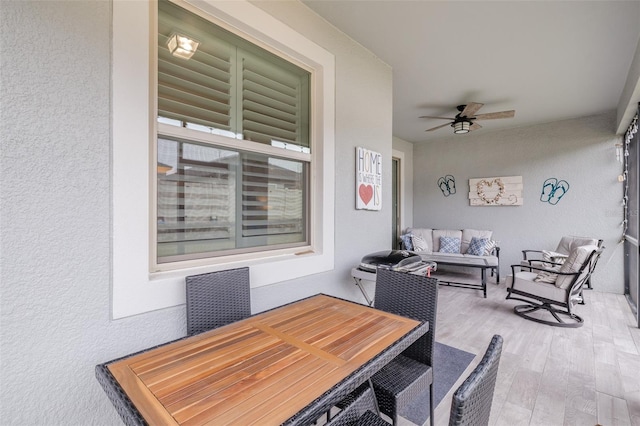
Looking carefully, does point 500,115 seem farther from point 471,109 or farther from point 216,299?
point 216,299

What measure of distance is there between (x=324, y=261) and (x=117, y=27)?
1.91 m

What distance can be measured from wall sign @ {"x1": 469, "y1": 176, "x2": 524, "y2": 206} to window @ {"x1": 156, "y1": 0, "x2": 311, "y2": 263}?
4814 millimetres

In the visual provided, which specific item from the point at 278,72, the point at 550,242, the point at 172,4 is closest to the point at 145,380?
the point at 172,4

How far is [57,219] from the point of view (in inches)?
47.1

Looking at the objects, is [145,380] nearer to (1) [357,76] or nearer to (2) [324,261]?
(2) [324,261]

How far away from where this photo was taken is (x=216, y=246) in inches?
A: 73.4

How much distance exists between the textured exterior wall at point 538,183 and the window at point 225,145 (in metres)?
4.84

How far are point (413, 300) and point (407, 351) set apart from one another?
0.30m

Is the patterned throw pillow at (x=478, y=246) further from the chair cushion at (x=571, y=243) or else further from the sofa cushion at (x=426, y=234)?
the chair cushion at (x=571, y=243)

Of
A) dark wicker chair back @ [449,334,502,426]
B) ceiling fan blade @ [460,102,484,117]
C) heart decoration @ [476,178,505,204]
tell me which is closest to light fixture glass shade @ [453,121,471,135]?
ceiling fan blade @ [460,102,484,117]

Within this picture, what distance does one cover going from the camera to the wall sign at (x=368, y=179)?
2.70 m

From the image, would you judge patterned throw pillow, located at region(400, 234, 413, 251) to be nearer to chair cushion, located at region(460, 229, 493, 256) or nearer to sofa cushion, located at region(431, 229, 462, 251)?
sofa cushion, located at region(431, 229, 462, 251)

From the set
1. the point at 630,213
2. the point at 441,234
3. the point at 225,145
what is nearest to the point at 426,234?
the point at 441,234

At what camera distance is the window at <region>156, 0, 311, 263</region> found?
1.67 meters
